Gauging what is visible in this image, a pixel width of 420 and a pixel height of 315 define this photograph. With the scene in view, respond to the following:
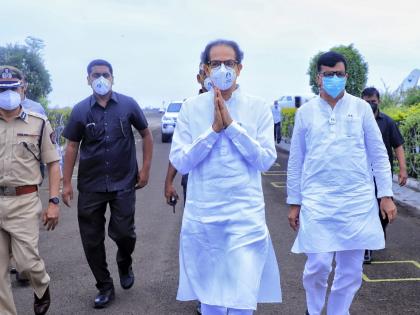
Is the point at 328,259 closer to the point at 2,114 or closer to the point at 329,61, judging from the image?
the point at 329,61

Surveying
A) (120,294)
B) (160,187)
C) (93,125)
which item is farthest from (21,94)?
(160,187)

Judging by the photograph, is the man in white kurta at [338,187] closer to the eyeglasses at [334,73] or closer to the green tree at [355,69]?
the eyeglasses at [334,73]

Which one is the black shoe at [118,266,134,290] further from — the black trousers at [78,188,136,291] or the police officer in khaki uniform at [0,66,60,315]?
the police officer in khaki uniform at [0,66,60,315]

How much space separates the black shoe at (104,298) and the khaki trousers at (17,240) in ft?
2.34

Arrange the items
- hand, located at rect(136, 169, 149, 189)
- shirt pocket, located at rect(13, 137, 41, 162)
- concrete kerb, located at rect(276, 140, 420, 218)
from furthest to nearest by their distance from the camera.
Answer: concrete kerb, located at rect(276, 140, 420, 218) < hand, located at rect(136, 169, 149, 189) < shirt pocket, located at rect(13, 137, 41, 162)

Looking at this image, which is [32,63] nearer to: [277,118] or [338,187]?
[277,118]

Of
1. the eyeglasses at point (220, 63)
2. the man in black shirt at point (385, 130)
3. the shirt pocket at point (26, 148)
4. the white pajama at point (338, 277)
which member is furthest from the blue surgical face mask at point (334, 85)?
the shirt pocket at point (26, 148)

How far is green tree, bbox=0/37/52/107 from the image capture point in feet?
78.5

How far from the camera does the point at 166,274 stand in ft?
18.9

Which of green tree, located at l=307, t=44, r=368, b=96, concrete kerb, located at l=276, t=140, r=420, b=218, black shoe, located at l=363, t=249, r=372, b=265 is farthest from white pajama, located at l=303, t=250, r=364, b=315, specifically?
green tree, located at l=307, t=44, r=368, b=96

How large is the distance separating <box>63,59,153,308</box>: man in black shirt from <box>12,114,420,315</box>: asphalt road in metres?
0.39

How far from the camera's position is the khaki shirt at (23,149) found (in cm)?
423

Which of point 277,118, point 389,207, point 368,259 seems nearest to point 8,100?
point 389,207

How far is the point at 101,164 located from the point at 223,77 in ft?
6.05
